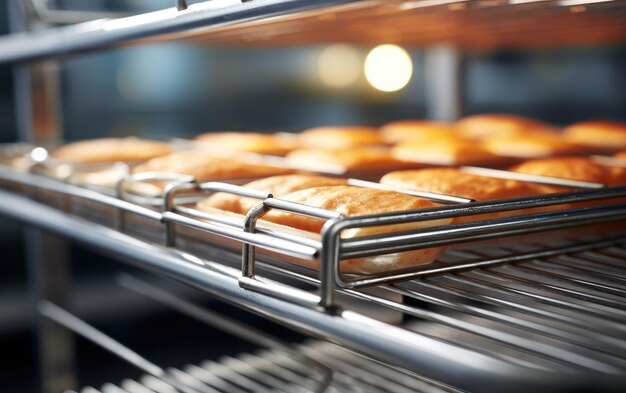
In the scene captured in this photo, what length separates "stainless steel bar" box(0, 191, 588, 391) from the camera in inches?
20.0

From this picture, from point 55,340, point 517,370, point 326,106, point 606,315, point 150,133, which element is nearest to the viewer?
point 517,370

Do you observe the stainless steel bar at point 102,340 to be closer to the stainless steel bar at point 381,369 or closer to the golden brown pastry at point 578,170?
the stainless steel bar at point 381,369

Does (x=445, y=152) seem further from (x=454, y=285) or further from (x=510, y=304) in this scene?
(x=510, y=304)

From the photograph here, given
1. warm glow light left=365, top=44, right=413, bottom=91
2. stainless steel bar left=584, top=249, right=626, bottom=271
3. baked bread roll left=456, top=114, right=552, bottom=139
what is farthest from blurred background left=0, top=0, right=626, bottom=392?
stainless steel bar left=584, top=249, right=626, bottom=271

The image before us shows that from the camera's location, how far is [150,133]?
2.94m

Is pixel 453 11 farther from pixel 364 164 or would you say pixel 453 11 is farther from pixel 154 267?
pixel 154 267

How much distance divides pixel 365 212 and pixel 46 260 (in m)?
1.02

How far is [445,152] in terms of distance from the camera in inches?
54.6

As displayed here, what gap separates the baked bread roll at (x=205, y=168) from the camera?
121 centimetres

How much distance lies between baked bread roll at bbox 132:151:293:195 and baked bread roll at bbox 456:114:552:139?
1.77ft

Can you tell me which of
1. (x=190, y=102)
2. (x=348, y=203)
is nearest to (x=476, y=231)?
(x=348, y=203)

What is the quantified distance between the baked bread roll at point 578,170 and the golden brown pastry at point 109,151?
2.31ft

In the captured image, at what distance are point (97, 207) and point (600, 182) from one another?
0.77m

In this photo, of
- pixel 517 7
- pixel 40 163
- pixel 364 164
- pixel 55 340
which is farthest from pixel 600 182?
pixel 55 340
